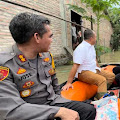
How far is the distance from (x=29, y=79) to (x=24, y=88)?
86 mm

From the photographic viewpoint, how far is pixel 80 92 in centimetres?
227

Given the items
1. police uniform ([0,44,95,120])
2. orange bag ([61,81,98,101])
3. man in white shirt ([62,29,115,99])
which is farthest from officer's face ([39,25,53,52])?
man in white shirt ([62,29,115,99])

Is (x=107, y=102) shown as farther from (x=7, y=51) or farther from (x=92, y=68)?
(x=7, y=51)

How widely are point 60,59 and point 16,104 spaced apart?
539cm

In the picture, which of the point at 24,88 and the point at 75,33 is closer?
the point at 24,88

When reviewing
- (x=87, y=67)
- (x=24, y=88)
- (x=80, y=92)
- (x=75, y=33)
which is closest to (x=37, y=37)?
(x=24, y=88)

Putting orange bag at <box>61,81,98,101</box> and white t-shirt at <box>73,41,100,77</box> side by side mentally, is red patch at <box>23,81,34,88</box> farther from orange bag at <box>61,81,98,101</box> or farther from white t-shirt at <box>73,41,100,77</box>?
white t-shirt at <box>73,41,100,77</box>

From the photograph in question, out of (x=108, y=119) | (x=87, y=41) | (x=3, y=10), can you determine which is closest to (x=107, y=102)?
(x=108, y=119)

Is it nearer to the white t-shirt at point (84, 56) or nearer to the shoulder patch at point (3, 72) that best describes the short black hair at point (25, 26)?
the shoulder patch at point (3, 72)

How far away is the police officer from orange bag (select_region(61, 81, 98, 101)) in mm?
695

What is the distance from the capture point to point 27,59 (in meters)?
1.21

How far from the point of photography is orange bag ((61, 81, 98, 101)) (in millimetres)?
2135

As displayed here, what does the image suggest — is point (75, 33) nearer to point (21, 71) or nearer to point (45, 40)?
point (45, 40)

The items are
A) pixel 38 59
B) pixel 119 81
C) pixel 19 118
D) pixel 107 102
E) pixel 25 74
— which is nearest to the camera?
pixel 19 118
